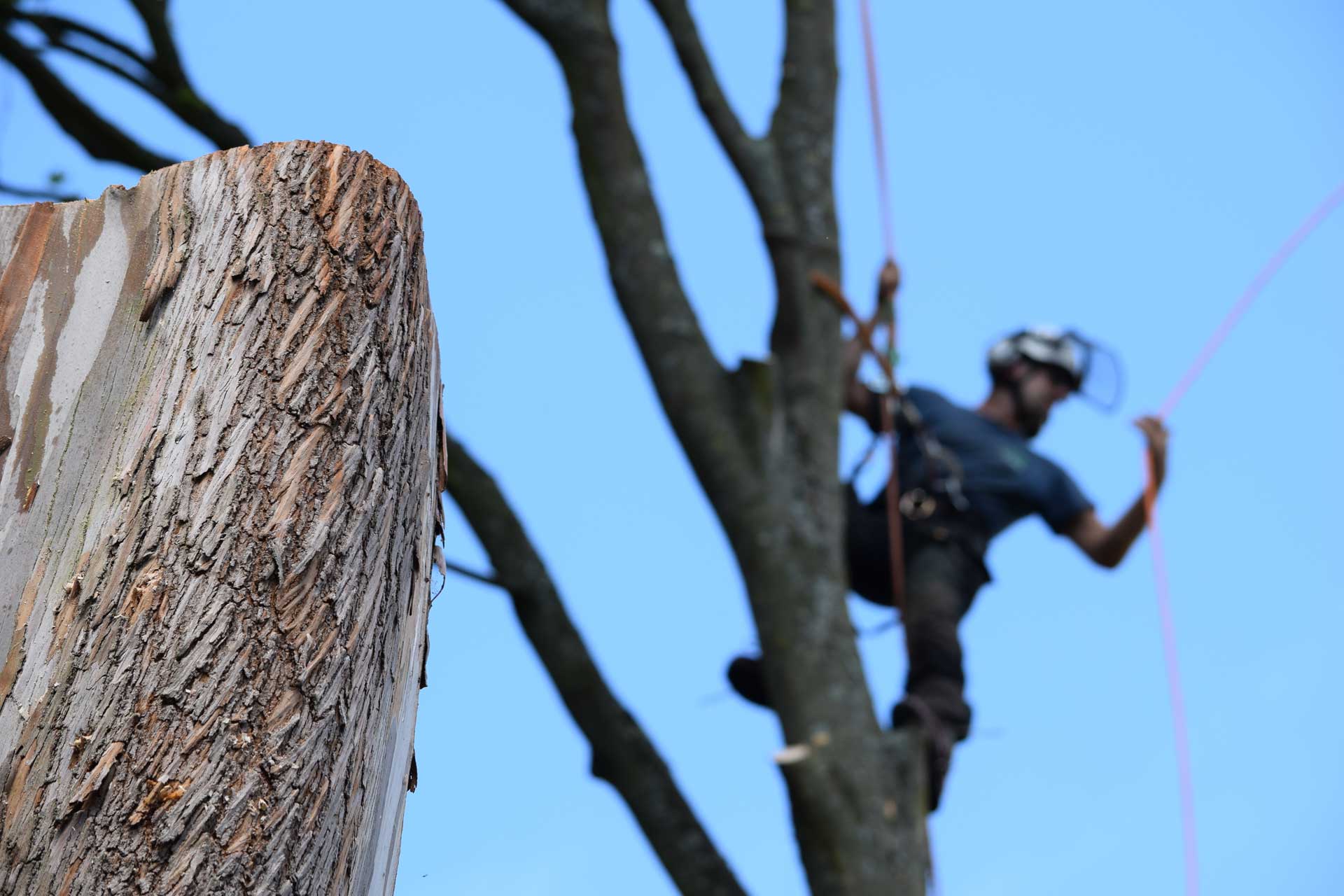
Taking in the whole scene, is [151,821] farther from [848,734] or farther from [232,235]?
[848,734]

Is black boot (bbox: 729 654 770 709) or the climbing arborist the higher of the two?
the climbing arborist

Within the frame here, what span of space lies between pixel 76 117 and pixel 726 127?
81.9 inches

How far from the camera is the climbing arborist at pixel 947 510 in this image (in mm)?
4977

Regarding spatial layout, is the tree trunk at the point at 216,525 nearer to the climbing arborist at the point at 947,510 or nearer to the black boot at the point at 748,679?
the black boot at the point at 748,679

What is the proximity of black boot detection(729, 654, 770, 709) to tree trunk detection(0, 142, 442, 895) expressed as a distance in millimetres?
3033

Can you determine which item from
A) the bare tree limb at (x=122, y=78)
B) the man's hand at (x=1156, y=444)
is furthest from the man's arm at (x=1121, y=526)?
the bare tree limb at (x=122, y=78)

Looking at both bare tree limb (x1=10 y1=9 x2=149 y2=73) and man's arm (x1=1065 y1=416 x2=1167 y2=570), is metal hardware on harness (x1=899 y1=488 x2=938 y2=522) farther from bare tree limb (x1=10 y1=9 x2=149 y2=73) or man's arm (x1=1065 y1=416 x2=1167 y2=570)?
bare tree limb (x1=10 y1=9 x2=149 y2=73)

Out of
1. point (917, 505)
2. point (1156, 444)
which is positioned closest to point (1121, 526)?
point (1156, 444)

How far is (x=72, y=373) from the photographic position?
4.87ft

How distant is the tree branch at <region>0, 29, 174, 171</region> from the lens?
14.7ft

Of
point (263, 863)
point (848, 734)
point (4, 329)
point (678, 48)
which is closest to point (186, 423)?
point (4, 329)

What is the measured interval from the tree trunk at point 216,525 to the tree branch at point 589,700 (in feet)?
8.70

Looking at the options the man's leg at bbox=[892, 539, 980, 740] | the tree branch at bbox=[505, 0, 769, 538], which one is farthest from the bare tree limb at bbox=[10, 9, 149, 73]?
the man's leg at bbox=[892, 539, 980, 740]

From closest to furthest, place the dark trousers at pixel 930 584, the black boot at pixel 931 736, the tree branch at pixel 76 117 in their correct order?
the black boot at pixel 931 736, the tree branch at pixel 76 117, the dark trousers at pixel 930 584
